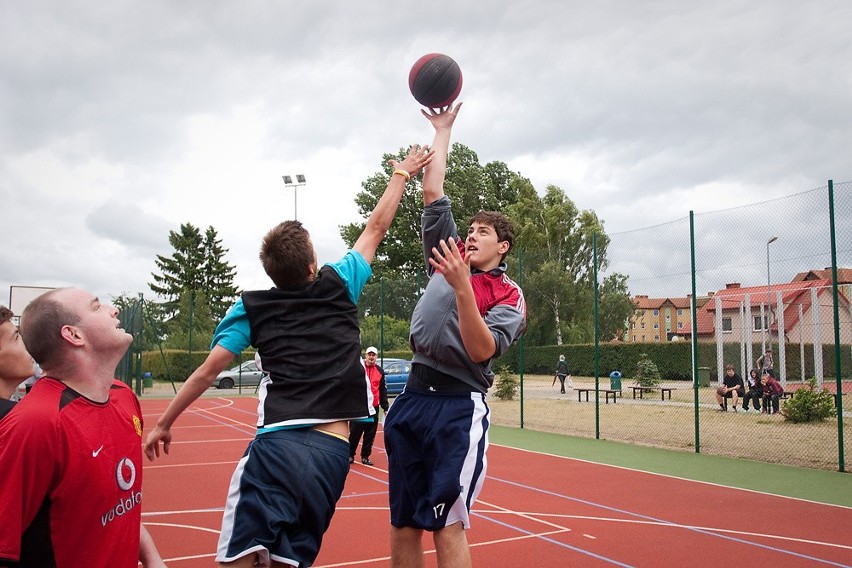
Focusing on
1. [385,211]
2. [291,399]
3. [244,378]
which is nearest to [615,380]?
[385,211]

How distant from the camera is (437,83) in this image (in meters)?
4.17

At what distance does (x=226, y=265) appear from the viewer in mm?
66250

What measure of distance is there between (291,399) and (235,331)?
1.16ft

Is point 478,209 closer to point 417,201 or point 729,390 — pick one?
point 417,201

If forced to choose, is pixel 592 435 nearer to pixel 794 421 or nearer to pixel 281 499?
pixel 794 421

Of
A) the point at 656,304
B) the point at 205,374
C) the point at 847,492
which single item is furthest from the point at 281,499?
the point at 656,304

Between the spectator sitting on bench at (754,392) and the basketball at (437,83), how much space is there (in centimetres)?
1233

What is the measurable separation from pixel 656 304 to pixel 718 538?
6.93 m

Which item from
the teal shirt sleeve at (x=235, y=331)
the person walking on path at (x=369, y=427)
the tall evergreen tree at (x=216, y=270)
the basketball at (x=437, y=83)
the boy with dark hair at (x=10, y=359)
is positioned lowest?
the person walking on path at (x=369, y=427)

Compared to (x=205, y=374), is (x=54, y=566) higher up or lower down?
lower down

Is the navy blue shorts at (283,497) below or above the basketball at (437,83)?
below

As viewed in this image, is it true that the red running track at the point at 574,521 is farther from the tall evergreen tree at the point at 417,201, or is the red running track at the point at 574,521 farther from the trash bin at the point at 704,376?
the tall evergreen tree at the point at 417,201

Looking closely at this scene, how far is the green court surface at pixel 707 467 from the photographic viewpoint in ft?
→ 27.2

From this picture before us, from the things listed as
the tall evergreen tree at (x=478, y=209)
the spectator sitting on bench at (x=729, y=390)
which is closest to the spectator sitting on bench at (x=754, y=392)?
the spectator sitting on bench at (x=729, y=390)
